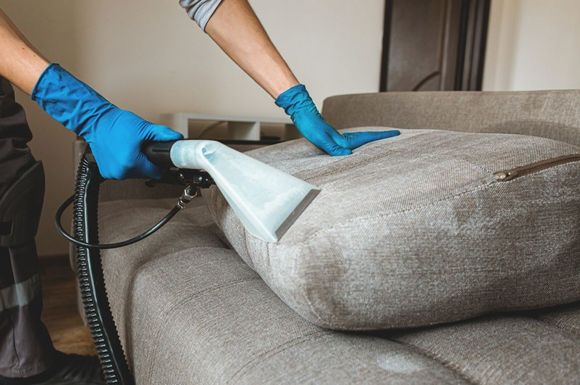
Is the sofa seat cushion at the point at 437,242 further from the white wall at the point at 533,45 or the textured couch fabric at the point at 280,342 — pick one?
the white wall at the point at 533,45

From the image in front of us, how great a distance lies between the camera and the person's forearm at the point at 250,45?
111 cm

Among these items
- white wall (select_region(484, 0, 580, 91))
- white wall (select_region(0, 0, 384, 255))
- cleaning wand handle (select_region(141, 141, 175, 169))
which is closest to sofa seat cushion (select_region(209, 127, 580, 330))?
cleaning wand handle (select_region(141, 141, 175, 169))

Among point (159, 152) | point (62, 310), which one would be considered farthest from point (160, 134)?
point (62, 310)

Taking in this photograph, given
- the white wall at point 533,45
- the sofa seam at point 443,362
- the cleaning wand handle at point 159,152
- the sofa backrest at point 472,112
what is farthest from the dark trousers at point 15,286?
the white wall at point 533,45

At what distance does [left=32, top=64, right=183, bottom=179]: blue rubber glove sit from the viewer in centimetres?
75

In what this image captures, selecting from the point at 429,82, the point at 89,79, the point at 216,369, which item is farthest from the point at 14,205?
the point at 429,82

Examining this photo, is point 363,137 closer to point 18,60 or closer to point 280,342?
point 280,342

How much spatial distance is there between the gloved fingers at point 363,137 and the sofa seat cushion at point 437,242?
0.28 metres

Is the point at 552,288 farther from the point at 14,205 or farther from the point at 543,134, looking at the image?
the point at 14,205

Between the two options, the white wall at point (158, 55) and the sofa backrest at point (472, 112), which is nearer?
the sofa backrest at point (472, 112)

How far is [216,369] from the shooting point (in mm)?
517

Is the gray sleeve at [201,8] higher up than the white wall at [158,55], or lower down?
higher up

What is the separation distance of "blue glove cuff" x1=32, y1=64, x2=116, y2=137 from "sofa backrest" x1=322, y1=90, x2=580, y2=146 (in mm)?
832

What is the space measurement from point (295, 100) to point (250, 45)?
0.20 metres
